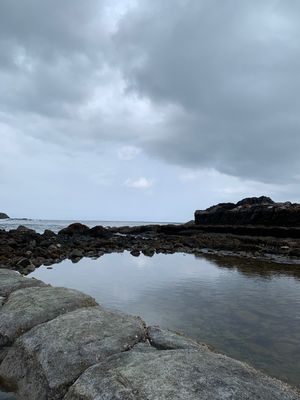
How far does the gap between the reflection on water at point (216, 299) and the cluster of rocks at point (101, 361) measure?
341 cm

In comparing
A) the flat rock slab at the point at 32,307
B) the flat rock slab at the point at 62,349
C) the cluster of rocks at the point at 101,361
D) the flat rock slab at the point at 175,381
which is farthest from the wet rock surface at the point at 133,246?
the flat rock slab at the point at 175,381

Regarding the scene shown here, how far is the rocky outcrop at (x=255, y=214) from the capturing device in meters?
51.0

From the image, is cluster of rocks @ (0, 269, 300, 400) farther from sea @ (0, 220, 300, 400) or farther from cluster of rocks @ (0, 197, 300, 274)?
cluster of rocks @ (0, 197, 300, 274)

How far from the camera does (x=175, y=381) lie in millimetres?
4125

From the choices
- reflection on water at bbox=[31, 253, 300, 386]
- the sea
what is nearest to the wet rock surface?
the sea

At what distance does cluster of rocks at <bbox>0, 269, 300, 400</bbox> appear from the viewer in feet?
13.4

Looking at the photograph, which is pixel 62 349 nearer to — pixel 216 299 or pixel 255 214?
pixel 216 299

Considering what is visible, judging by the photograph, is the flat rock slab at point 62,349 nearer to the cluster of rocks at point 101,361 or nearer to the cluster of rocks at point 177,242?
the cluster of rocks at point 101,361

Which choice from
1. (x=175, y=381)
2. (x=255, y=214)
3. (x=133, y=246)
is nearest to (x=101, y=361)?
(x=175, y=381)

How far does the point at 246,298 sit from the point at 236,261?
45.0 ft

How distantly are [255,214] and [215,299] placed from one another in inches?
1738

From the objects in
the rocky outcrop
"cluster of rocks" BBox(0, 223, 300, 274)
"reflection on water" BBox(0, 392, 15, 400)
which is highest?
the rocky outcrop

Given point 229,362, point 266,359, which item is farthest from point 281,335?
point 229,362

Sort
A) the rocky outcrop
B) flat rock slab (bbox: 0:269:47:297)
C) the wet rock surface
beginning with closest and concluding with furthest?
flat rock slab (bbox: 0:269:47:297) → the wet rock surface → the rocky outcrop
